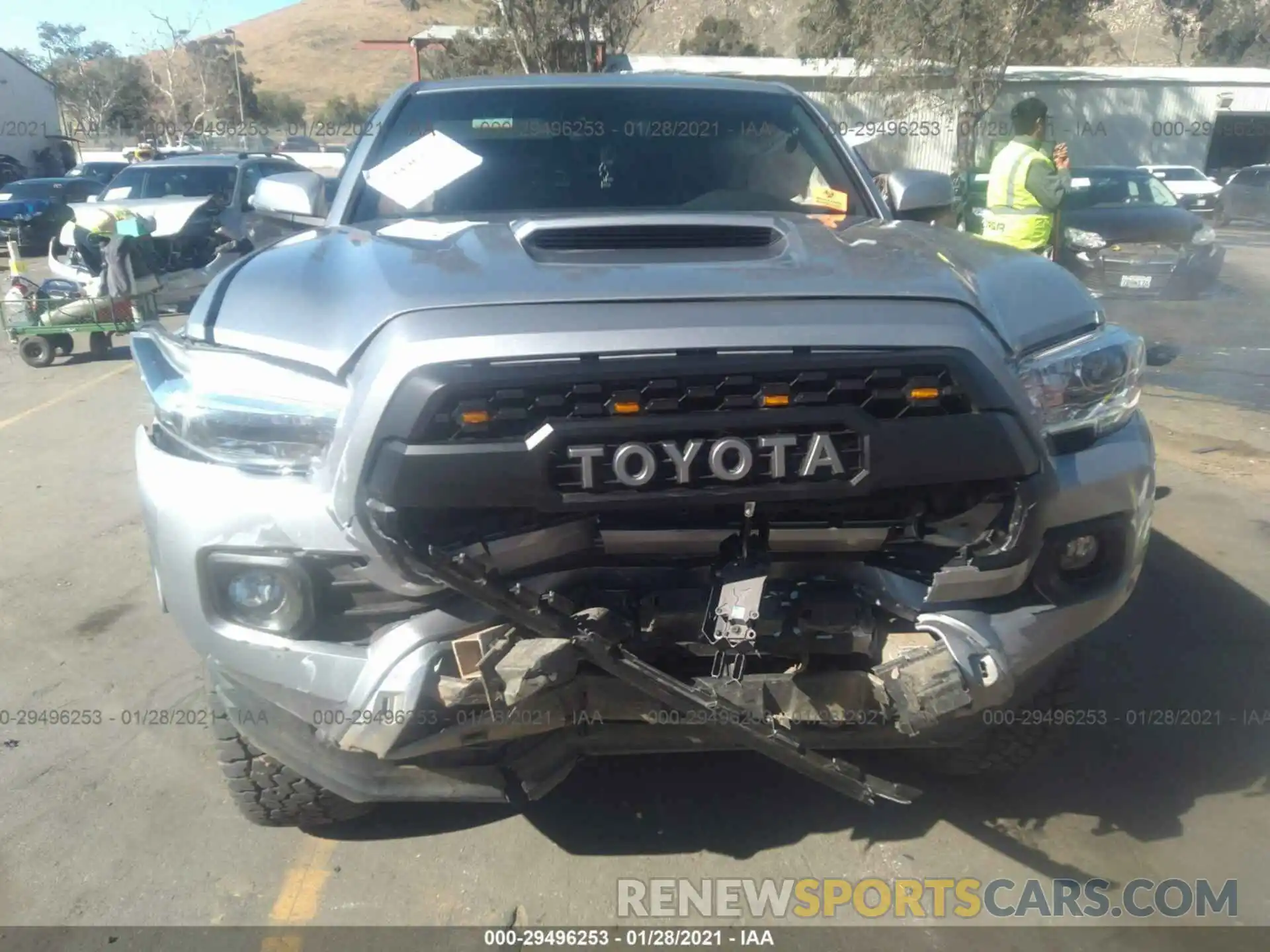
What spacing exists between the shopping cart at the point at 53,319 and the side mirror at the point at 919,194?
8.14 metres

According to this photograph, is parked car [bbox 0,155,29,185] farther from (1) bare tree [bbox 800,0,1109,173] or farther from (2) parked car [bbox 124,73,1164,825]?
(2) parked car [bbox 124,73,1164,825]

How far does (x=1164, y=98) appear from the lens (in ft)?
114

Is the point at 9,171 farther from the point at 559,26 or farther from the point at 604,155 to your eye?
the point at 604,155

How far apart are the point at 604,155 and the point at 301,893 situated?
8.34ft


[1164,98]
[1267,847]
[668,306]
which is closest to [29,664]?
[668,306]

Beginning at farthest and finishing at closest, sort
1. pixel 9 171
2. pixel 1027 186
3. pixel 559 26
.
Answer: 1. pixel 9 171
2. pixel 559 26
3. pixel 1027 186

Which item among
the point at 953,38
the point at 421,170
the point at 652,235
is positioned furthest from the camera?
the point at 953,38

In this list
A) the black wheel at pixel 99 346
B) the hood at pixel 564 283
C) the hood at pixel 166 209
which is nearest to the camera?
the hood at pixel 564 283

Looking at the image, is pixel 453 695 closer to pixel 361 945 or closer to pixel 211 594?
pixel 211 594

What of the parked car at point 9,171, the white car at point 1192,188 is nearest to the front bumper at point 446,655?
the white car at point 1192,188

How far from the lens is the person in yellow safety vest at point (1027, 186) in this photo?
7.32 meters

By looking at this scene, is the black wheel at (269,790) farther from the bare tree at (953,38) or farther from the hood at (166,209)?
the bare tree at (953,38)

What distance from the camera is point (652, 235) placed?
2936mm

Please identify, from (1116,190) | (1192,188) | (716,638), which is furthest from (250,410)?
(1192,188)
